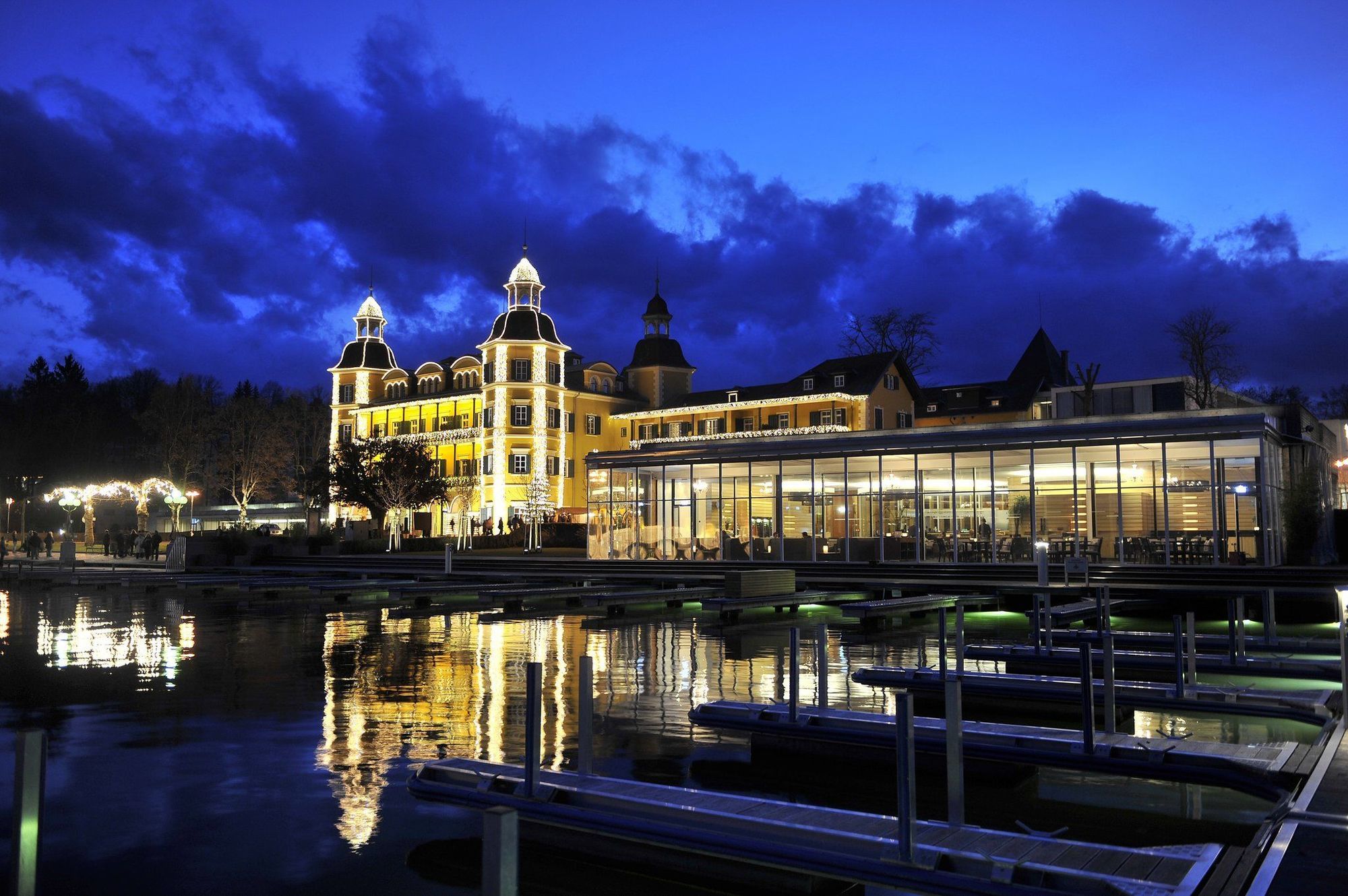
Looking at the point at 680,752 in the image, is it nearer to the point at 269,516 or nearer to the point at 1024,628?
the point at 1024,628

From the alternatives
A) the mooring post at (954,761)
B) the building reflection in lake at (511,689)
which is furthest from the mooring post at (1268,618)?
the mooring post at (954,761)

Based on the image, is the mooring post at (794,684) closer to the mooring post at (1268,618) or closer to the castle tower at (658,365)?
the mooring post at (1268,618)

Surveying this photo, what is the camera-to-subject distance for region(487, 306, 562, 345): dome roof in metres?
67.0

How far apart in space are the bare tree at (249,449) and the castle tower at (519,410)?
17.3 meters

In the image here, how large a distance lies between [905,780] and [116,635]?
1737cm

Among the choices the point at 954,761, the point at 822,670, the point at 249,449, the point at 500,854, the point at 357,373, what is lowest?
the point at 954,761

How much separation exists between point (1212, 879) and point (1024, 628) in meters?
15.8

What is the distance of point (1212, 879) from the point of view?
518cm

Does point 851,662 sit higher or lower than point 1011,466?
lower

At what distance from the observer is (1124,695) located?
10422mm

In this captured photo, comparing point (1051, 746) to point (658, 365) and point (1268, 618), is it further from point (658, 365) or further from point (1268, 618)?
point (658, 365)

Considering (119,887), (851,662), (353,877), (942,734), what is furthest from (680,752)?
(851,662)

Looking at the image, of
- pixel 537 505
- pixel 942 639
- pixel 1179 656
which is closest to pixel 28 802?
pixel 942 639

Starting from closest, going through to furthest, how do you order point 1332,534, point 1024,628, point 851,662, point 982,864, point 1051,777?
point 982,864 < point 1051,777 < point 851,662 < point 1024,628 < point 1332,534
